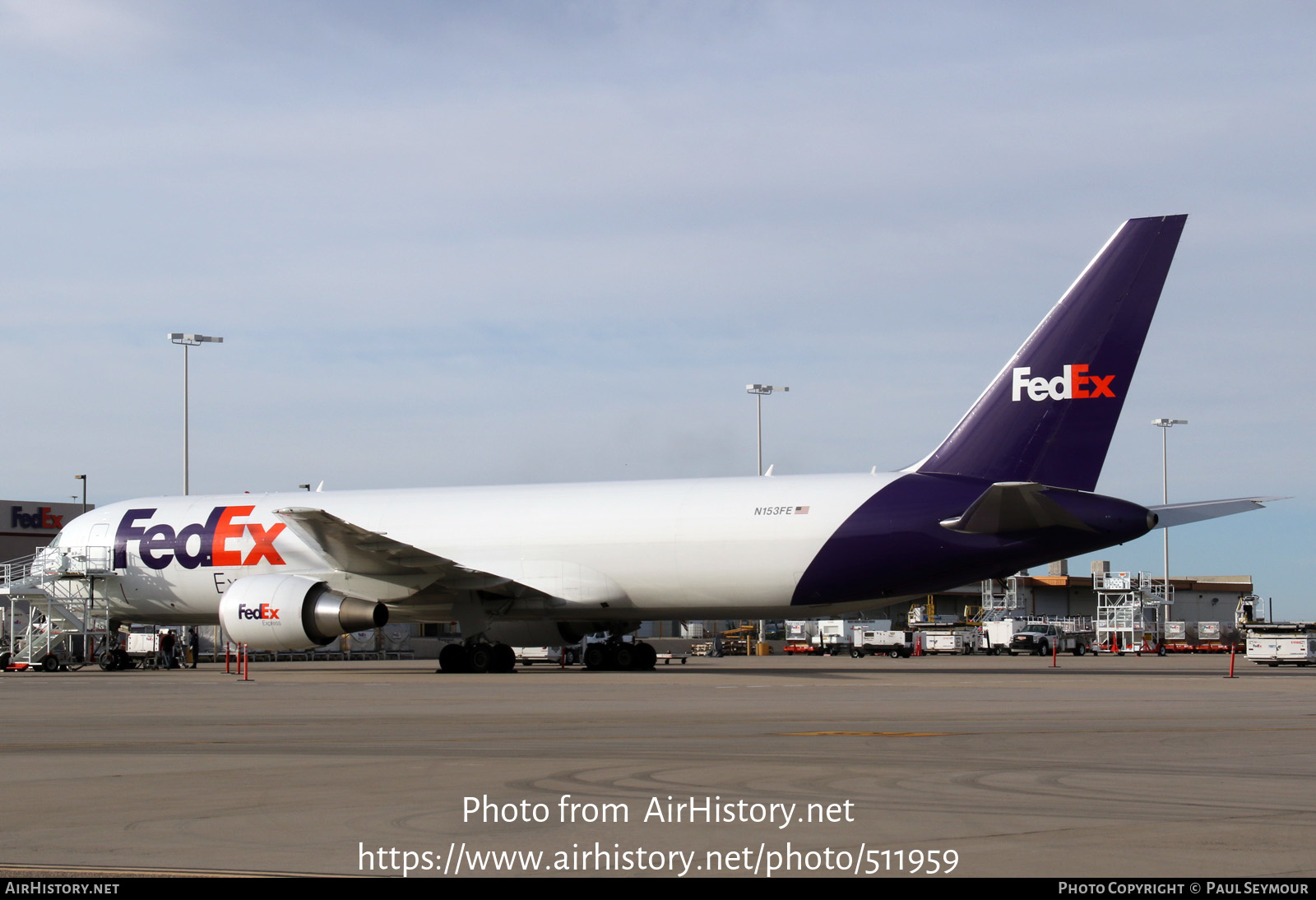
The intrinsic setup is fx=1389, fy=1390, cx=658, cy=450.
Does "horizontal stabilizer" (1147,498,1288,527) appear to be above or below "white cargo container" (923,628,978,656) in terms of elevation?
above

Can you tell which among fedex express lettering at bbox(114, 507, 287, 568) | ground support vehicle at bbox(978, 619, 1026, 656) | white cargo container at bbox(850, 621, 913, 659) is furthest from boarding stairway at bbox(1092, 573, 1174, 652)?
fedex express lettering at bbox(114, 507, 287, 568)

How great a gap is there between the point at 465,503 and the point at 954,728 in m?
20.7

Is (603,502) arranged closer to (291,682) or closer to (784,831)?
(291,682)

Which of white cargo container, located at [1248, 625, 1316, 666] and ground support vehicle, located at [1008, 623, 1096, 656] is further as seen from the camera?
ground support vehicle, located at [1008, 623, 1096, 656]

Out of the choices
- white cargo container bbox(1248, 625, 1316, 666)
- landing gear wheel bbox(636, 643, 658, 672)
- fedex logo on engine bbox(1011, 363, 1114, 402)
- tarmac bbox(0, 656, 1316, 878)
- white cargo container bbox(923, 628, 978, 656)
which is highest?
fedex logo on engine bbox(1011, 363, 1114, 402)

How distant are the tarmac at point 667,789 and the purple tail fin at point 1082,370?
9.08m

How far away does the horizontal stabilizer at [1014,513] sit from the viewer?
26.4 m

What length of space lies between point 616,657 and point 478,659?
3770 mm

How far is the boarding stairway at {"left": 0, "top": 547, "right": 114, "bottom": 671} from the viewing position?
37250 mm

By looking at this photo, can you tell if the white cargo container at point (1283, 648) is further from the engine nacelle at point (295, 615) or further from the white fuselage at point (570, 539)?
the engine nacelle at point (295, 615)

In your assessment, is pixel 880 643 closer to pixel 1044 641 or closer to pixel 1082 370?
pixel 1044 641

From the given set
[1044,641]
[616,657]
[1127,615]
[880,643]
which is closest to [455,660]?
[616,657]

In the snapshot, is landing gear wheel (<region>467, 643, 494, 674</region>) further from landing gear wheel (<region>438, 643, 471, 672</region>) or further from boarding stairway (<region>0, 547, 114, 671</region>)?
boarding stairway (<region>0, 547, 114, 671</region>)

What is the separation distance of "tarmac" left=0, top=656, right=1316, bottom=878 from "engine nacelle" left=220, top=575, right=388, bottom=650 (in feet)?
34.3
